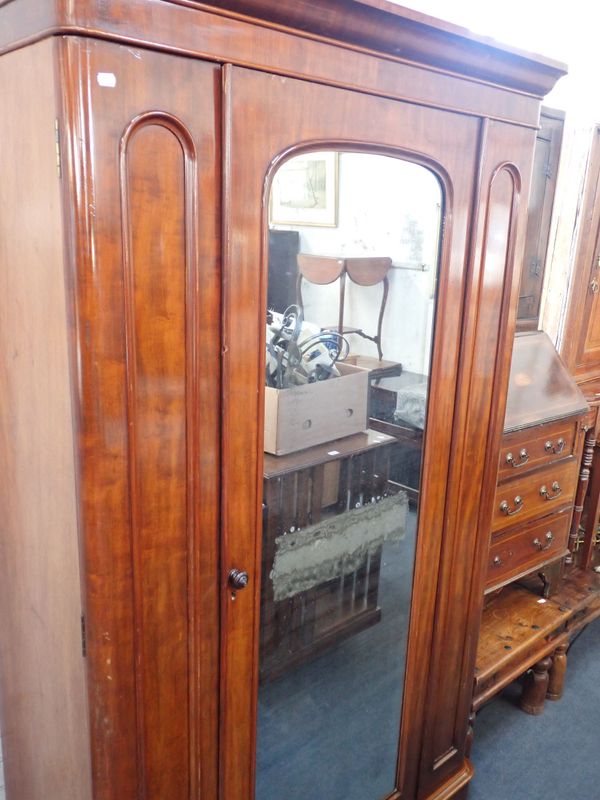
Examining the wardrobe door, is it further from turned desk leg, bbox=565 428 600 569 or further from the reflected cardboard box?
turned desk leg, bbox=565 428 600 569

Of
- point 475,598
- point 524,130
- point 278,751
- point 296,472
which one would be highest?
point 524,130

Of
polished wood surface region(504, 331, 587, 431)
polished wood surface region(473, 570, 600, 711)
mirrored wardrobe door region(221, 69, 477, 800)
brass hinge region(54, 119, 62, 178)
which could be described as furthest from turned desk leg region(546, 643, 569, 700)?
brass hinge region(54, 119, 62, 178)

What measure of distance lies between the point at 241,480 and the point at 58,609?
31cm

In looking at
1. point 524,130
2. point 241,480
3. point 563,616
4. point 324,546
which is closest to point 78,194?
point 241,480

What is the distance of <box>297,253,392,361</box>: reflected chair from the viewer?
947 millimetres

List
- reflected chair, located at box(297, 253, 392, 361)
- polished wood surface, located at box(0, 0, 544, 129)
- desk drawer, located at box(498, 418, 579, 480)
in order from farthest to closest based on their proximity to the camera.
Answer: desk drawer, located at box(498, 418, 579, 480) < reflected chair, located at box(297, 253, 392, 361) < polished wood surface, located at box(0, 0, 544, 129)

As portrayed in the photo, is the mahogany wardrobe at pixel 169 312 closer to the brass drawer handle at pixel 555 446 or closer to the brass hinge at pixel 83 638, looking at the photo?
the brass hinge at pixel 83 638

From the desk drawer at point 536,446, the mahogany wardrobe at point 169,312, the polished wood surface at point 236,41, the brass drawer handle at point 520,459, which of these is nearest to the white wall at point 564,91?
the desk drawer at point 536,446

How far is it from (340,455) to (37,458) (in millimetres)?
461

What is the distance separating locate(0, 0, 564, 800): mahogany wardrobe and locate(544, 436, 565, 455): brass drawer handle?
0.76m

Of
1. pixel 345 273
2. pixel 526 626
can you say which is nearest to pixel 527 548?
pixel 526 626

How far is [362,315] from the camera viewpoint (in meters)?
1.06

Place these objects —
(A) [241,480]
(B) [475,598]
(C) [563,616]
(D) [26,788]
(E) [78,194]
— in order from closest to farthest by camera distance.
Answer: (E) [78,194] → (A) [241,480] → (D) [26,788] → (B) [475,598] → (C) [563,616]

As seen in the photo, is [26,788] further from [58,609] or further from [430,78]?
[430,78]
